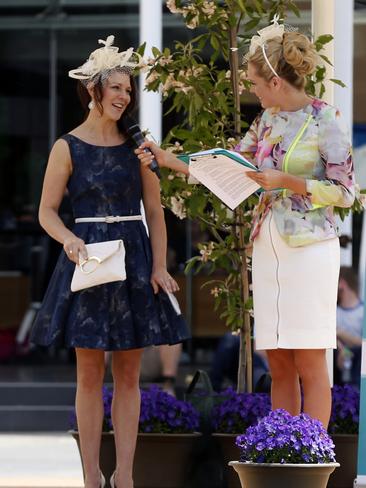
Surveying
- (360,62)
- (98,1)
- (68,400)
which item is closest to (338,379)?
(68,400)

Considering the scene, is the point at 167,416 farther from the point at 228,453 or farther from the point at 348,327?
the point at 348,327

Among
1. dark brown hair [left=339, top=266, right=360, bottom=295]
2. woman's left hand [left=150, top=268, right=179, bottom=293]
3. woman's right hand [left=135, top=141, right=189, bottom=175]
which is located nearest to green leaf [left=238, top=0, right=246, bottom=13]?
woman's right hand [left=135, top=141, right=189, bottom=175]

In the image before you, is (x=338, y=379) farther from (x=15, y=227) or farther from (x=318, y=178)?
(x=318, y=178)

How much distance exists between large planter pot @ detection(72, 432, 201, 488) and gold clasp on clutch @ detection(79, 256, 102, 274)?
1214 mm

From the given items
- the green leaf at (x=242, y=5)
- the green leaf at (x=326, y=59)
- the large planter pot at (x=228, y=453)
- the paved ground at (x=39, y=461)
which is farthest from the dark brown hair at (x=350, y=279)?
the green leaf at (x=242, y=5)

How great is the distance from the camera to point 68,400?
11.7 meters

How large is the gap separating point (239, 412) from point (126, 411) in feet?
2.88

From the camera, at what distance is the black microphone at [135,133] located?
5.48 meters

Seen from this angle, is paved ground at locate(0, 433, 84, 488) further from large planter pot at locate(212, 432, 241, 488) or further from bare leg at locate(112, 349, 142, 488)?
bare leg at locate(112, 349, 142, 488)

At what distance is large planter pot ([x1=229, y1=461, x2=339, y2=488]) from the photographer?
15.9 feet

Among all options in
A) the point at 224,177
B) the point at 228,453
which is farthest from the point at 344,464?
the point at 224,177

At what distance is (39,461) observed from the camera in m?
8.88

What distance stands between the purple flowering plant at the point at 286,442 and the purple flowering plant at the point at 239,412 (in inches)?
52.8

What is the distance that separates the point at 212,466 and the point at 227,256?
1.04 m
